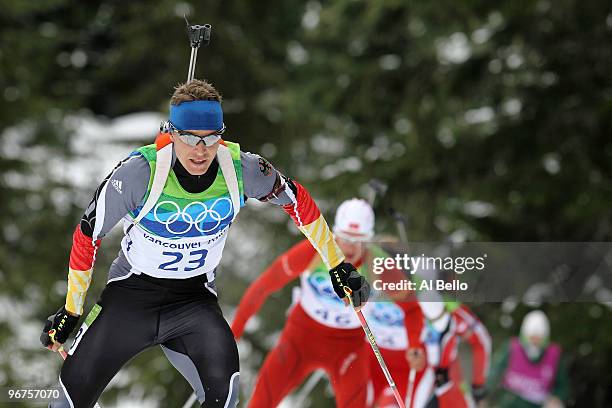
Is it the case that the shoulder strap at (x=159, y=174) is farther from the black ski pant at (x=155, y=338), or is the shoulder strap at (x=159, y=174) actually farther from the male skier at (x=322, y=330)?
the male skier at (x=322, y=330)

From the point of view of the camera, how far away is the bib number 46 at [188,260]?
17.1 ft

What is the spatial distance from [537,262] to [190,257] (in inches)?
203

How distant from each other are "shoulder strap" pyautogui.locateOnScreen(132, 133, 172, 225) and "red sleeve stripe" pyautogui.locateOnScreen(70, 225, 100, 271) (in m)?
0.25

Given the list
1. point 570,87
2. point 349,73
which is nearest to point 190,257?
point 570,87

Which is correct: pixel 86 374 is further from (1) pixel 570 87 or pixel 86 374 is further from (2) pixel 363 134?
(2) pixel 363 134

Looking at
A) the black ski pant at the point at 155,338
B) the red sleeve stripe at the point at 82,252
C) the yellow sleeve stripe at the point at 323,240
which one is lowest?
the black ski pant at the point at 155,338

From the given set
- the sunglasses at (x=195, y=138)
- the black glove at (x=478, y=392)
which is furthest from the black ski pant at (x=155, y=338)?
the black glove at (x=478, y=392)

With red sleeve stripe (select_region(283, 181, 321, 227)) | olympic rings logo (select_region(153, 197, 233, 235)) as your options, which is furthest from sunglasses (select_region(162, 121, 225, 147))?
red sleeve stripe (select_region(283, 181, 321, 227))

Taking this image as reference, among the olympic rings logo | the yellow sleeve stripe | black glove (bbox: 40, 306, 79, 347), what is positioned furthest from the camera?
the yellow sleeve stripe

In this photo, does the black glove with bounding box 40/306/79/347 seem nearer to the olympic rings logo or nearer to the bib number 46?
the bib number 46

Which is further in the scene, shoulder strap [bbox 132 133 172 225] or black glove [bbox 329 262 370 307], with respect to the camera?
black glove [bbox 329 262 370 307]

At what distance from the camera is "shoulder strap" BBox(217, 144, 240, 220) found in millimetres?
5066

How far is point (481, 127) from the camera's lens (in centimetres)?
1565

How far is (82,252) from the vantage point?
5133mm
